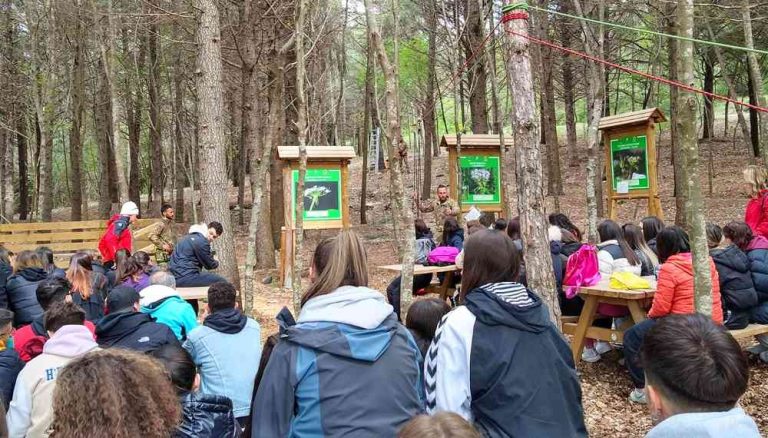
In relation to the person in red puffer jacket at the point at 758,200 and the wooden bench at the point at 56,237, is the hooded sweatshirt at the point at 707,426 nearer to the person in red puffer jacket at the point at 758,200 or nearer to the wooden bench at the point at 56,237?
the person in red puffer jacket at the point at 758,200

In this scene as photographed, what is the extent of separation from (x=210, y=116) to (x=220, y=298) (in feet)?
17.6

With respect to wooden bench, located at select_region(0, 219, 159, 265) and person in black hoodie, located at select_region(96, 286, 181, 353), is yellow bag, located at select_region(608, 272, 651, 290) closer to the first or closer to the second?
person in black hoodie, located at select_region(96, 286, 181, 353)

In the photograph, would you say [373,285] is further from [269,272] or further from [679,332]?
[679,332]

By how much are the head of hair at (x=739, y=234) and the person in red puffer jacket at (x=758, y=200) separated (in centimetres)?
180

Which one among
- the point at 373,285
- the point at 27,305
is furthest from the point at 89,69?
the point at 27,305

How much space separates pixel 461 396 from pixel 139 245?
47.5 ft

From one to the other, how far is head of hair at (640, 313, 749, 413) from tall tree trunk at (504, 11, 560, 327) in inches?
107

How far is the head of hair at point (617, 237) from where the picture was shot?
571cm

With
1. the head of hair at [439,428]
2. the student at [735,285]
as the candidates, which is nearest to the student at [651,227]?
the student at [735,285]

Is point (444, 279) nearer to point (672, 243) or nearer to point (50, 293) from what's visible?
point (672, 243)

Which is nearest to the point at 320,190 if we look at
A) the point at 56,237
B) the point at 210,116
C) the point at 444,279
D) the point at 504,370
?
the point at 210,116

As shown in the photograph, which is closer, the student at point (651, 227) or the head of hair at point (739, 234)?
the head of hair at point (739, 234)

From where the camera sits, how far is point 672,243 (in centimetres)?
470

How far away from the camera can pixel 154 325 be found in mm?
3773
